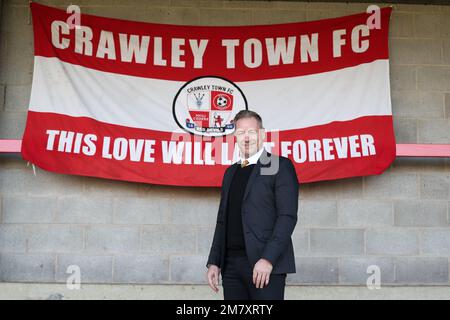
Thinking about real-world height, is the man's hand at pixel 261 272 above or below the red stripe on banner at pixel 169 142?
below

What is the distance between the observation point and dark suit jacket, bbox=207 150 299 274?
8.55 feet

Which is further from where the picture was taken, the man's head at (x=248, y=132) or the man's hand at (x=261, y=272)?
the man's head at (x=248, y=132)

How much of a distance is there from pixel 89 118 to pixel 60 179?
55 cm

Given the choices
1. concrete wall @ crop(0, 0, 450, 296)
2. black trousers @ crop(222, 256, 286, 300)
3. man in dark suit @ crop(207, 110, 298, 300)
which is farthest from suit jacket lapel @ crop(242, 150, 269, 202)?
concrete wall @ crop(0, 0, 450, 296)

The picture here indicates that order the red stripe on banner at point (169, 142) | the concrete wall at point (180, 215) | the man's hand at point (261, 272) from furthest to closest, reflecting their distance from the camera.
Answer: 1. the concrete wall at point (180, 215)
2. the red stripe on banner at point (169, 142)
3. the man's hand at point (261, 272)

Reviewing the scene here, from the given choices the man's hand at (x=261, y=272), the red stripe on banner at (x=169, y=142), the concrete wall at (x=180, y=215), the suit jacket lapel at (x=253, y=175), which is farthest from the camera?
the concrete wall at (x=180, y=215)

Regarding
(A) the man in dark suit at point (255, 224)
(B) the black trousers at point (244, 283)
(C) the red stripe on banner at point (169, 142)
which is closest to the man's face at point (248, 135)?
(A) the man in dark suit at point (255, 224)

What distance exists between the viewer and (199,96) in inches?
181

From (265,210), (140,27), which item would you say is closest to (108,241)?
(140,27)

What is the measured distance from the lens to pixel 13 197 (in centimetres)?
456

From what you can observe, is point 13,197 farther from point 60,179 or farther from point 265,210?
point 265,210

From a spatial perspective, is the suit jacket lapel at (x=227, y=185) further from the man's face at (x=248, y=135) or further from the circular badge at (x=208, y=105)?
the circular badge at (x=208, y=105)

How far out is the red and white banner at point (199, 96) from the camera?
4.43 meters

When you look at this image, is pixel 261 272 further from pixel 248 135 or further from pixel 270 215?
pixel 248 135
